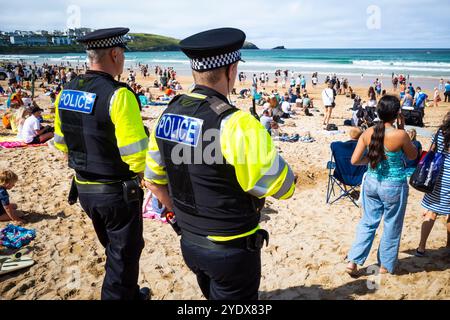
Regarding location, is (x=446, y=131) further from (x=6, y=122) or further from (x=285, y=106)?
(x=6, y=122)

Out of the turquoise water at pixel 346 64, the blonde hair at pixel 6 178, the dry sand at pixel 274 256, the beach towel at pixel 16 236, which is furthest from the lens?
the turquoise water at pixel 346 64

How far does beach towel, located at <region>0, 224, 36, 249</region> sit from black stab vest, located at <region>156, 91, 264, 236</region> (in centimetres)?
382

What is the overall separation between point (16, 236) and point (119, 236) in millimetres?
2950

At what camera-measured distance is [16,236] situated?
4.71 m

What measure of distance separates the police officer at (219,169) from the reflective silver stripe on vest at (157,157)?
0.02 m

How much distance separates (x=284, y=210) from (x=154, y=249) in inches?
106

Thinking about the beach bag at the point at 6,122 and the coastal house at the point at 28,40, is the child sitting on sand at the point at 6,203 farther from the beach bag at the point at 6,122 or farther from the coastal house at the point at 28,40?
the coastal house at the point at 28,40

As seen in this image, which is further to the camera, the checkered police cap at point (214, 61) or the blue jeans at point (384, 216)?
the blue jeans at point (384, 216)

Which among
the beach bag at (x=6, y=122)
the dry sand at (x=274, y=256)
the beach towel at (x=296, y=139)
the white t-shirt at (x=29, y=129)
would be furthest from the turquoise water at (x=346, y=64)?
the white t-shirt at (x=29, y=129)

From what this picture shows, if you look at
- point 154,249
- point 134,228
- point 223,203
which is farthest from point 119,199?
point 154,249

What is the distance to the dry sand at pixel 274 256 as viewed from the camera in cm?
380

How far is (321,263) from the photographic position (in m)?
4.41

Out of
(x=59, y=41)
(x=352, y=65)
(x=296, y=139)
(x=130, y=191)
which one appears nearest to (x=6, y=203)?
(x=130, y=191)

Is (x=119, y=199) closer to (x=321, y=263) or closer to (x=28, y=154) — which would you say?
(x=321, y=263)
